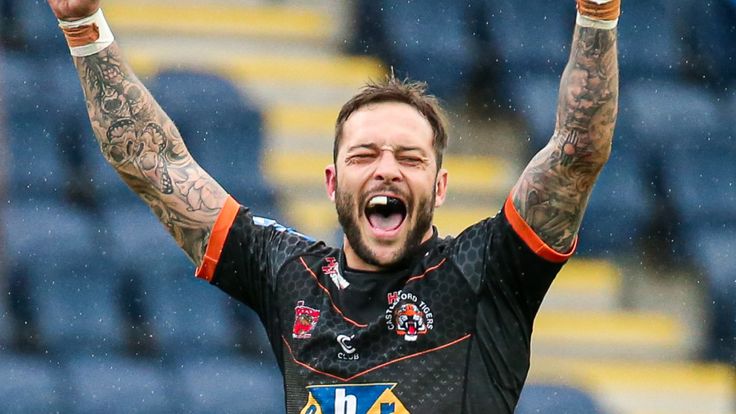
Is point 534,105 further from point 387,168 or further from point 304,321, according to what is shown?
point 304,321

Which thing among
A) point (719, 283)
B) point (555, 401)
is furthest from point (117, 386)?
point (719, 283)

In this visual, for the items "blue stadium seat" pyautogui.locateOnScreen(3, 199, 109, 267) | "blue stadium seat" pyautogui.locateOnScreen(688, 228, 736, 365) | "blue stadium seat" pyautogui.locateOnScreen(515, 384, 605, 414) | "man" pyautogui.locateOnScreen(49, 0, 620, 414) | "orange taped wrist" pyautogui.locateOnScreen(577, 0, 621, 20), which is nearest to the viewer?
"orange taped wrist" pyautogui.locateOnScreen(577, 0, 621, 20)

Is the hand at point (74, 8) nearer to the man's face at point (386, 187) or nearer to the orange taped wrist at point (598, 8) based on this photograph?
the man's face at point (386, 187)

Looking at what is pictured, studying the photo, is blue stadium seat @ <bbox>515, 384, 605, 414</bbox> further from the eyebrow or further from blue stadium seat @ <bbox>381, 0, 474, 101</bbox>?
the eyebrow

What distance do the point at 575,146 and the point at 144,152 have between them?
965 millimetres

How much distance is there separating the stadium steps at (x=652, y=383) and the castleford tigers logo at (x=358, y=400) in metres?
2.49

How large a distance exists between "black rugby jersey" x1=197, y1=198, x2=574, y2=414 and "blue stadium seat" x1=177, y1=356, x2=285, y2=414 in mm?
1945

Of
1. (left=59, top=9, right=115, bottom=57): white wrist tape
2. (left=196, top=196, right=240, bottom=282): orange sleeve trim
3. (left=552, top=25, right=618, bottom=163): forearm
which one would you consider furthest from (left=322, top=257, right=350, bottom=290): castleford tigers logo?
(left=59, top=9, right=115, bottom=57): white wrist tape

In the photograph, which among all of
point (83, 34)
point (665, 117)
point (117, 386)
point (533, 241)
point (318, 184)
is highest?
point (83, 34)

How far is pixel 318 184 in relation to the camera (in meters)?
4.91

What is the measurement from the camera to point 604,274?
5.09m

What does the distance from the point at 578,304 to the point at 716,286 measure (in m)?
0.56

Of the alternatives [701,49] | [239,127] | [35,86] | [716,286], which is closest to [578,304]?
[716,286]

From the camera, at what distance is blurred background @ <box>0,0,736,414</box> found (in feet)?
15.1
